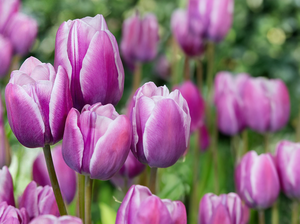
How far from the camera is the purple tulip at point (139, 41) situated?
2.60 feet

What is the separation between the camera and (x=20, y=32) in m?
0.62

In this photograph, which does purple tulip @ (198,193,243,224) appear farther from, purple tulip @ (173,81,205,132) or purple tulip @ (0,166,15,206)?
purple tulip @ (173,81,205,132)

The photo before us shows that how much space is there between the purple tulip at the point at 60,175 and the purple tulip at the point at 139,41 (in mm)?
386

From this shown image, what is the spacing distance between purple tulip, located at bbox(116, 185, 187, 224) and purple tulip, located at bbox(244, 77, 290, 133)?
377mm

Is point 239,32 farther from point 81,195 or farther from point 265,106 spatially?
point 81,195

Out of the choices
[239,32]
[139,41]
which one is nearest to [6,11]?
[139,41]

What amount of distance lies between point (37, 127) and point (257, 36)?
161 centimetres

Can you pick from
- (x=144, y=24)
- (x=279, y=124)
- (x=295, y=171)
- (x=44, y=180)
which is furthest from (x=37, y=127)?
(x=144, y=24)

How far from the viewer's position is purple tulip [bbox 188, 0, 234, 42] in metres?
0.75

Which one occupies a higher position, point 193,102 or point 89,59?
point 89,59

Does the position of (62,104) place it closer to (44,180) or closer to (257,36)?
(44,180)

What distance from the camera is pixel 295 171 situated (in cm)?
43

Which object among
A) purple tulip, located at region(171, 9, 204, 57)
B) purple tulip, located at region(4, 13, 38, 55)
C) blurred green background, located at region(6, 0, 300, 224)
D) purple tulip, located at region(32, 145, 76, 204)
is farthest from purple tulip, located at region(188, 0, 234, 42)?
blurred green background, located at region(6, 0, 300, 224)

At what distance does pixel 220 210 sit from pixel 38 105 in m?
0.16
